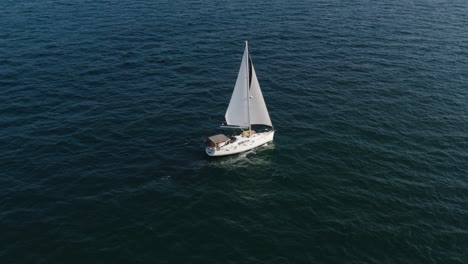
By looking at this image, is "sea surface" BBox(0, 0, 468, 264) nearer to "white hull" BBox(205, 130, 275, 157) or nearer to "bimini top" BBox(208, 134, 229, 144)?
"white hull" BBox(205, 130, 275, 157)

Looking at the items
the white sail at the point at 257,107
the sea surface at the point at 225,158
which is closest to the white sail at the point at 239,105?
the white sail at the point at 257,107

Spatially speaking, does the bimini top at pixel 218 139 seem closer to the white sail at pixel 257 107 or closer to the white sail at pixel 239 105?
the white sail at pixel 239 105

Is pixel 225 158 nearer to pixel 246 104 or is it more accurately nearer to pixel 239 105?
pixel 239 105

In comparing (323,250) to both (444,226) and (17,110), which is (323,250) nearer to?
(444,226)

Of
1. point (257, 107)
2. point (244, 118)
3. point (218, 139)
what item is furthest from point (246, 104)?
point (218, 139)

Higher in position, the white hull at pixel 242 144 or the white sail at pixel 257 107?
the white sail at pixel 257 107

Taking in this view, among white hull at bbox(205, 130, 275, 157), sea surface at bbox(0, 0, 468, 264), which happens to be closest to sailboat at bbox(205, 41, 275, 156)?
white hull at bbox(205, 130, 275, 157)

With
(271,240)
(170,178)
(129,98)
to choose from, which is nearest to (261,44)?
(129,98)

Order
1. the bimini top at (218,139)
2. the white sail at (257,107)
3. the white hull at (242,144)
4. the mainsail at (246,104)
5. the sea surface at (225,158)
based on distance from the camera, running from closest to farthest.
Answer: the sea surface at (225,158), the bimini top at (218,139), the white hull at (242,144), the mainsail at (246,104), the white sail at (257,107)
